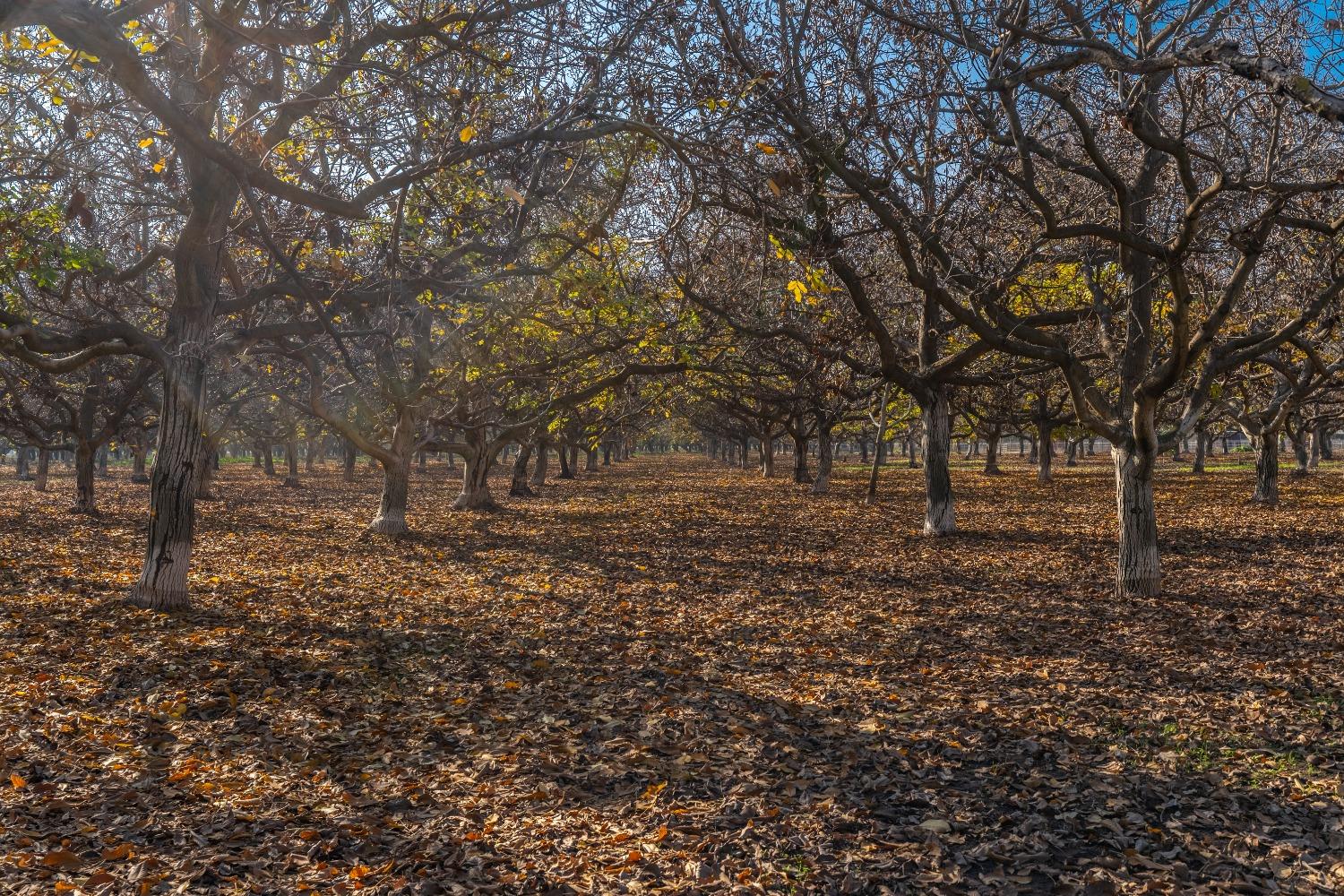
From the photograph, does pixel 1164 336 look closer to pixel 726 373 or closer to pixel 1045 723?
pixel 726 373

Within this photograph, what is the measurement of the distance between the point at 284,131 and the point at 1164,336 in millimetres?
15584

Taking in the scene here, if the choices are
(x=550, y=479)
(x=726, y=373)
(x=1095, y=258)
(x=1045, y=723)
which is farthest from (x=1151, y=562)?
(x=550, y=479)

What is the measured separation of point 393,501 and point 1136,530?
15.2 m

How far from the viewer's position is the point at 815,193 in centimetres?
848

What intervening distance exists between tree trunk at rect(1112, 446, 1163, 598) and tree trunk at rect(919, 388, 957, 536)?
22.3 feet

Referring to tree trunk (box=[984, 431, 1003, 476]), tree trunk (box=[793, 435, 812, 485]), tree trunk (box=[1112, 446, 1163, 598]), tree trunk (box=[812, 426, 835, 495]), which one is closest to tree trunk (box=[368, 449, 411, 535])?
tree trunk (box=[1112, 446, 1163, 598])

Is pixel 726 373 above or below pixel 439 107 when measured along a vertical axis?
below

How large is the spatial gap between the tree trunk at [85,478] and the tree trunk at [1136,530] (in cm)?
2417

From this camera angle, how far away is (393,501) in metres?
19.2

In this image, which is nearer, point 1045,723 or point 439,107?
point 1045,723

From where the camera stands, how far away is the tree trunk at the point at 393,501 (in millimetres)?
19141

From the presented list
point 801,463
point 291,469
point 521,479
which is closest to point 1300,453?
point 801,463

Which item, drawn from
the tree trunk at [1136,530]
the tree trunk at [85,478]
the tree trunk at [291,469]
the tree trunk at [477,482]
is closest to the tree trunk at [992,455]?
the tree trunk at [477,482]

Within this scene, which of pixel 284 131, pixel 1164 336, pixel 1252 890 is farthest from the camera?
pixel 1164 336
